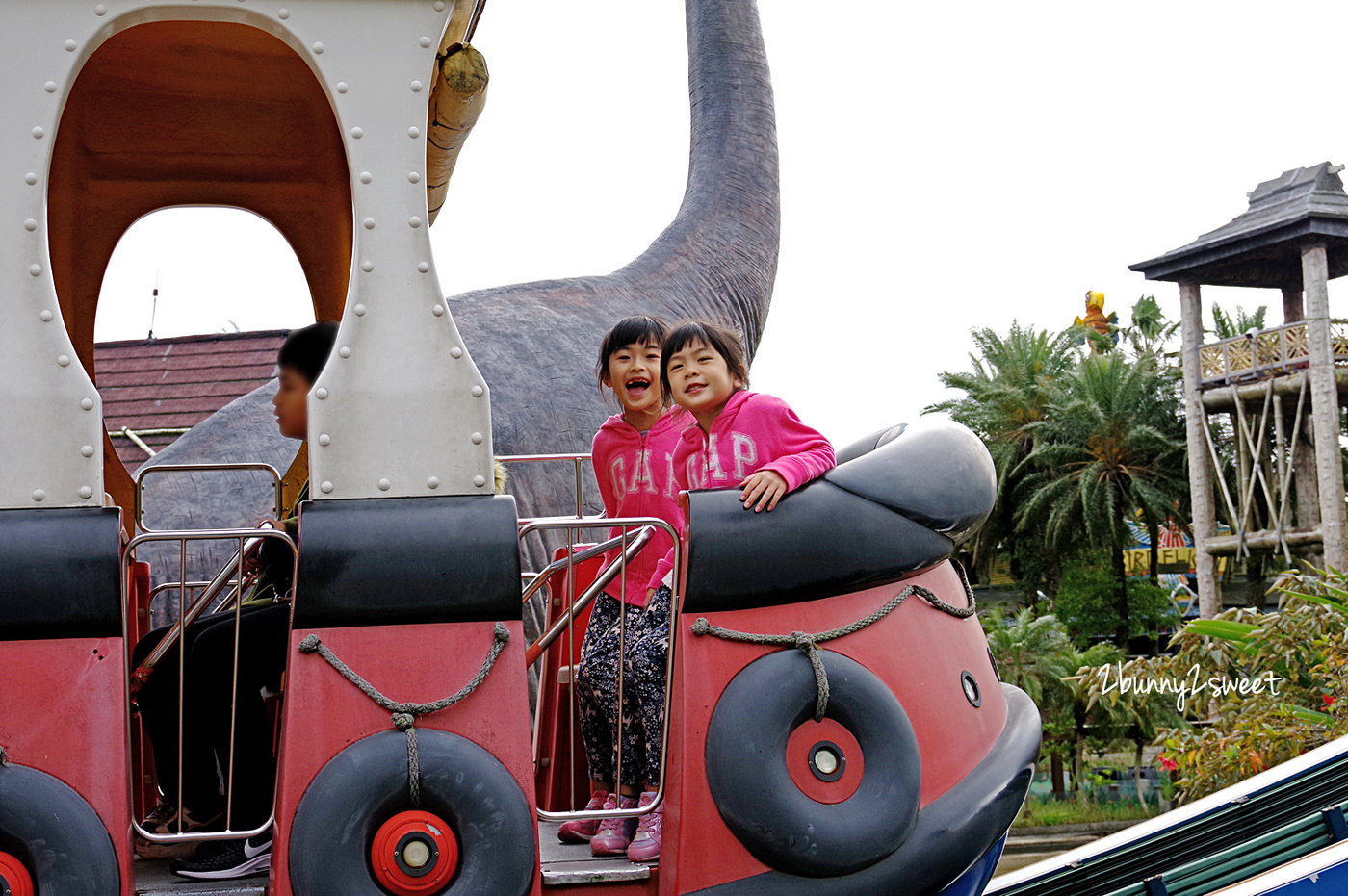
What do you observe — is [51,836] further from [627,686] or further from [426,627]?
[627,686]

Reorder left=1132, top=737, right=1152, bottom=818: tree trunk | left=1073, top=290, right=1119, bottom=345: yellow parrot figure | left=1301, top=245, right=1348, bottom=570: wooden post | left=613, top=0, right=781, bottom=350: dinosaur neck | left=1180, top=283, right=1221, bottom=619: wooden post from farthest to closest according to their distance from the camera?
left=1073, top=290, right=1119, bottom=345: yellow parrot figure → left=1180, top=283, right=1221, bottom=619: wooden post → left=1132, top=737, right=1152, bottom=818: tree trunk → left=1301, top=245, right=1348, bottom=570: wooden post → left=613, top=0, right=781, bottom=350: dinosaur neck

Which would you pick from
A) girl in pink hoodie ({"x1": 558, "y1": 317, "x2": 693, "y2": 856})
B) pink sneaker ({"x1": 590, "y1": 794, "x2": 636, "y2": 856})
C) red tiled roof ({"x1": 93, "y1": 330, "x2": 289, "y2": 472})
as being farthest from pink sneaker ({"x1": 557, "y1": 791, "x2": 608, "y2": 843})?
red tiled roof ({"x1": 93, "y1": 330, "x2": 289, "y2": 472})

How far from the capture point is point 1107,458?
82.8 feet

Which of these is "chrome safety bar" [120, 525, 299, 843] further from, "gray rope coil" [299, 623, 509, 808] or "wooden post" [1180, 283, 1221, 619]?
"wooden post" [1180, 283, 1221, 619]

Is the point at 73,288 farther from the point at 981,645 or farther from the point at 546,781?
the point at 981,645

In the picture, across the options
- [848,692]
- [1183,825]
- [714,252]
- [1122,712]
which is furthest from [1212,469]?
[848,692]

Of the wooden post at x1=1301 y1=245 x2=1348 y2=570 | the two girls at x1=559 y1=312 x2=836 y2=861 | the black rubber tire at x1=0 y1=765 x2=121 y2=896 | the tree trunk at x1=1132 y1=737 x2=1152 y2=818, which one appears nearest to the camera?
the black rubber tire at x1=0 y1=765 x2=121 y2=896

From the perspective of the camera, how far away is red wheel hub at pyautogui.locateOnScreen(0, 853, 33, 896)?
7.94ft

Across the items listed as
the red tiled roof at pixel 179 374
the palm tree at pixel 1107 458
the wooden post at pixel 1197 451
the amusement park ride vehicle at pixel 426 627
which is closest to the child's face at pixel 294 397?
→ the amusement park ride vehicle at pixel 426 627

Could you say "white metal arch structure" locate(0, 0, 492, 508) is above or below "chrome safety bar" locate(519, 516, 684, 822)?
above

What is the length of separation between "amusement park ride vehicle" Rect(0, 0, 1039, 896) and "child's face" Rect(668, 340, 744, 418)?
428 millimetres

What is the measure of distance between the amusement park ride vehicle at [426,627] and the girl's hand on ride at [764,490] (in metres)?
0.04

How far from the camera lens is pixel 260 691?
10.7 ft

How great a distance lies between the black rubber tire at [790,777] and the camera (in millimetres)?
2689
